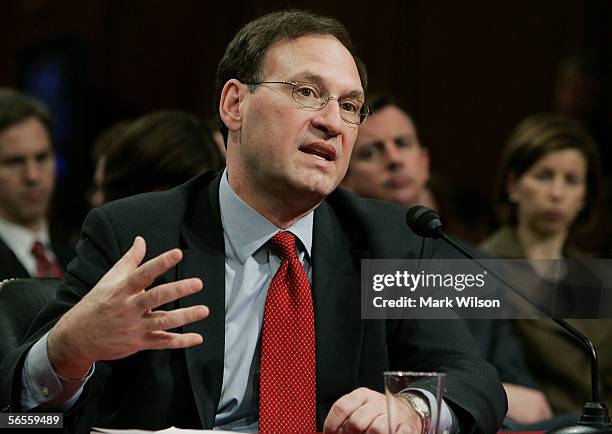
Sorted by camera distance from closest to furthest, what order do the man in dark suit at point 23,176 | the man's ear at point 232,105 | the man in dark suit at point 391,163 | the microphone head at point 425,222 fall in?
the microphone head at point 425,222, the man's ear at point 232,105, the man in dark suit at point 391,163, the man in dark suit at point 23,176

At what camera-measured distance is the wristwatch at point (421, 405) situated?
5.13ft

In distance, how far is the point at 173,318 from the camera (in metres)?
1.58

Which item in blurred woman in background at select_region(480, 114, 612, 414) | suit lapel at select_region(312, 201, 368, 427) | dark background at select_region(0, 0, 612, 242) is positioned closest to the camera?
suit lapel at select_region(312, 201, 368, 427)

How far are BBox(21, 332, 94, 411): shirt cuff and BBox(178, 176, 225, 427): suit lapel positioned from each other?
0.72 ft

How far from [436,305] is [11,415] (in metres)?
0.87

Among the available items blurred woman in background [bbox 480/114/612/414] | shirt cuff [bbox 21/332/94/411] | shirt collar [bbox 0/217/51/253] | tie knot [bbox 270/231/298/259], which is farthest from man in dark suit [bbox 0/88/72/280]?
shirt cuff [bbox 21/332/94/411]

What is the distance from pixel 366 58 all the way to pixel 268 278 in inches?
145

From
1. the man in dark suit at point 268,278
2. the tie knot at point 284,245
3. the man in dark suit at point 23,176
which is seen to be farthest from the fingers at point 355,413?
the man in dark suit at point 23,176

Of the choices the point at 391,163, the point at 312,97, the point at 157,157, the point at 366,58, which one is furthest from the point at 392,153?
the point at 366,58

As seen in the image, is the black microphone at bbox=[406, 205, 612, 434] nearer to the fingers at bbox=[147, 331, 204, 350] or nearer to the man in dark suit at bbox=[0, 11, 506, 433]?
the man in dark suit at bbox=[0, 11, 506, 433]

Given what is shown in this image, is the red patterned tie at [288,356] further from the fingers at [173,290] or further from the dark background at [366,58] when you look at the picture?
the dark background at [366,58]

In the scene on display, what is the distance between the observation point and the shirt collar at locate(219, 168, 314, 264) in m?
2.03

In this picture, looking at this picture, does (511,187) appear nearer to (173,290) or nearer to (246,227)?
(246,227)

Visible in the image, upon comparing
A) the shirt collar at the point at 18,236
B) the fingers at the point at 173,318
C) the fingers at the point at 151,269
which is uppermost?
the shirt collar at the point at 18,236
